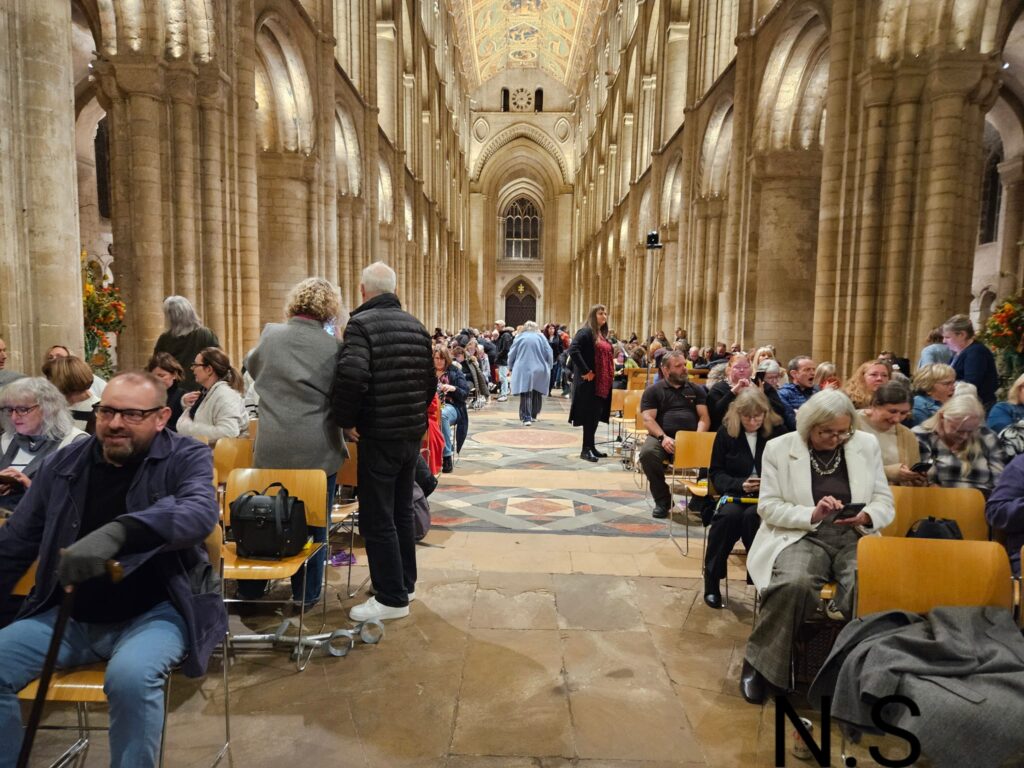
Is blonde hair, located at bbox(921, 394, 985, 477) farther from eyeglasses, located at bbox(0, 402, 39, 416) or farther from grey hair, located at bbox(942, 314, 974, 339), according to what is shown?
eyeglasses, located at bbox(0, 402, 39, 416)

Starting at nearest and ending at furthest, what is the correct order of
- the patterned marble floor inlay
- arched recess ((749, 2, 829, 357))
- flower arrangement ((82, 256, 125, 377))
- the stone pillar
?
the stone pillar < the patterned marble floor inlay < flower arrangement ((82, 256, 125, 377)) < arched recess ((749, 2, 829, 357))

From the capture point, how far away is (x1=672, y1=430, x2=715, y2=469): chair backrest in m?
4.93

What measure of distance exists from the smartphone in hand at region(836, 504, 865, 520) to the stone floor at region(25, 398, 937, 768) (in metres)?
0.91

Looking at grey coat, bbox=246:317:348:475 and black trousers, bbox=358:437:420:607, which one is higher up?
grey coat, bbox=246:317:348:475

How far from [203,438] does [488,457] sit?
184 inches

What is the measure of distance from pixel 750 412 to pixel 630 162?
2465 cm

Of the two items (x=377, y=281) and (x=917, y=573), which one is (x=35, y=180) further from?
(x=917, y=573)

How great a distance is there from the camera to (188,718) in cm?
271

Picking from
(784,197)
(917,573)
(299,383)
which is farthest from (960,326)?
(784,197)

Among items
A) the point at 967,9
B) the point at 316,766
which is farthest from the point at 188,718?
the point at 967,9

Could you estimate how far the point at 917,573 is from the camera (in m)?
2.53

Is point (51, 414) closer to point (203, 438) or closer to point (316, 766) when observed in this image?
point (203, 438)

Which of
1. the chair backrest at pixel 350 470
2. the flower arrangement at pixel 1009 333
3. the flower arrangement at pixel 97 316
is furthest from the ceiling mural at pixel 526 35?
the chair backrest at pixel 350 470

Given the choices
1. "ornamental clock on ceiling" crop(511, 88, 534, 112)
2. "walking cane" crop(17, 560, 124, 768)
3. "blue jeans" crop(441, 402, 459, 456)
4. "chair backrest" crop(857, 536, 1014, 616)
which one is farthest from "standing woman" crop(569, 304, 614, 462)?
"ornamental clock on ceiling" crop(511, 88, 534, 112)
